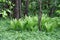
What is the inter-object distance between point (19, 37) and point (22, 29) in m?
1.09

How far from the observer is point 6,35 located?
20.7 feet

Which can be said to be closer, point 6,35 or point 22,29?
point 6,35

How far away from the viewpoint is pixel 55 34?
22.3ft

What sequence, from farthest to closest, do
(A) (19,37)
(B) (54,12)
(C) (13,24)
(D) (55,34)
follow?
(B) (54,12) → (C) (13,24) → (D) (55,34) → (A) (19,37)

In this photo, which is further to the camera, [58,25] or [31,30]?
[58,25]

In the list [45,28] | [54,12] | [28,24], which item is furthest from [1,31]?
[54,12]

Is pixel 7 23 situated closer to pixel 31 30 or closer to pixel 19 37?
pixel 31 30

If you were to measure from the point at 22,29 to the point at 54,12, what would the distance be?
4.00 metres

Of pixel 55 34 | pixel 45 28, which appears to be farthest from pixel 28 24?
pixel 55 34

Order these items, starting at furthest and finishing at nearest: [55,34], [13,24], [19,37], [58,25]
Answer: [58,25]
[13,24]
[55,34]
[19,37]

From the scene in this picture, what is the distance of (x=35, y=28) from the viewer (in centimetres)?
697

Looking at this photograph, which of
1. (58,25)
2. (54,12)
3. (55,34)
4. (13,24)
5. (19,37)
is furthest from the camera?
(54,12)

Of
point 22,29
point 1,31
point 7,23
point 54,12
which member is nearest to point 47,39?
point 22,29

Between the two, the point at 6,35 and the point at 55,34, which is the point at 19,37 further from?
the point at 55,34
